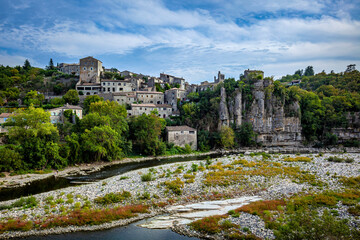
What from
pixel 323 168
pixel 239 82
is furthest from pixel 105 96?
pixel 323 168

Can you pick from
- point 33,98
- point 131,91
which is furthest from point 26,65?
point 131,91

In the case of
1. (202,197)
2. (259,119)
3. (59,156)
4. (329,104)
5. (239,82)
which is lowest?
(202,197)

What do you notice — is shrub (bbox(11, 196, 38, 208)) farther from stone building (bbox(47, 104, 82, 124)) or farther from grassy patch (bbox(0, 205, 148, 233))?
stone building (bbox(47, 104, 82, 124))

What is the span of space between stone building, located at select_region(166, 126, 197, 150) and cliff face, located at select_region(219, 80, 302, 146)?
10.7m

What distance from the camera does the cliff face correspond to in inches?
2308

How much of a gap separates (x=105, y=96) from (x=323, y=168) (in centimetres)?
5179

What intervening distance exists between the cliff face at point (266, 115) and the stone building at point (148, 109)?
14.5 m

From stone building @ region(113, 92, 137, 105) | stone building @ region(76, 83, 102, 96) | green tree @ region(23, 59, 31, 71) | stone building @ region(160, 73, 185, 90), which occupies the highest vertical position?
green tree @ region(23, 59, 31, 71)

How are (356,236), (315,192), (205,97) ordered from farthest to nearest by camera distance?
(205,97)
(315,192)
(356,236)

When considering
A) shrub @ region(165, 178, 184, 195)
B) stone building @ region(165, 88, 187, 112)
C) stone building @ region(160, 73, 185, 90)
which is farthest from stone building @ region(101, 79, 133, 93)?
shrub @ region(165, 178, 184, 195)

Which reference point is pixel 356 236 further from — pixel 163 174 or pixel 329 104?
pixel 329 104

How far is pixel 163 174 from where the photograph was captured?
2666cm

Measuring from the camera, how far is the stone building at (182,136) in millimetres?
50875

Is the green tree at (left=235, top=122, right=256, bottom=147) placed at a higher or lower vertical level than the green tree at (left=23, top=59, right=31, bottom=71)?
lower
